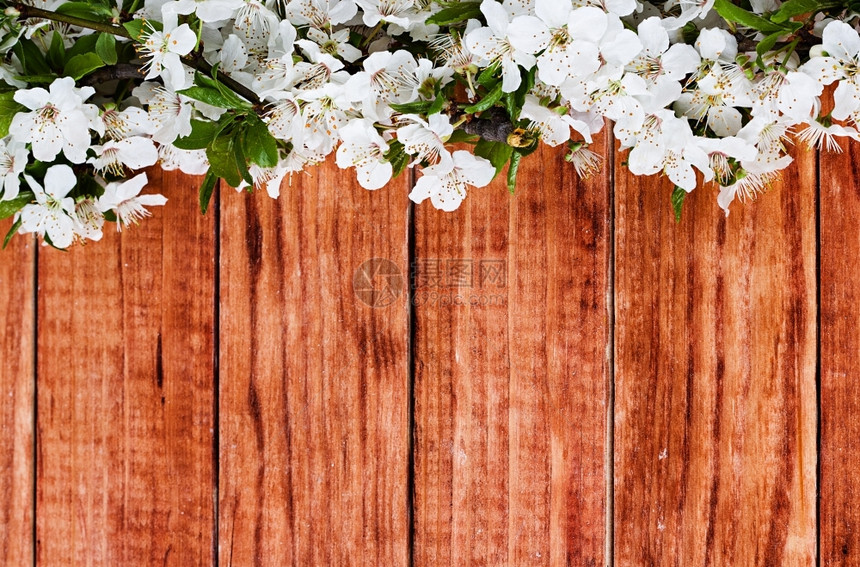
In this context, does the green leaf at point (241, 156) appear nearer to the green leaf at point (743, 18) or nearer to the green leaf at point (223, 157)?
the green leaf at point (223, 157)

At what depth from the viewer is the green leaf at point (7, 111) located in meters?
0.79

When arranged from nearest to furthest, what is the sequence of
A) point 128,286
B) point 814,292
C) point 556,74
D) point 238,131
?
point 556,74, point 238,131, point 814,292, point 128,286

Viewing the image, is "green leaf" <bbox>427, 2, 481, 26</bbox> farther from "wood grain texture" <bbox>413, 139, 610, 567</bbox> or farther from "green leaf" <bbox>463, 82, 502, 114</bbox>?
"wood grain texture" <bbox>413, 139, 610, 567</bbox>

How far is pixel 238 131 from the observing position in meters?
0.80

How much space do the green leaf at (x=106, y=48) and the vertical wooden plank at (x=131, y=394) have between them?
0.91ft

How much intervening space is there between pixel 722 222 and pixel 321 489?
0.74 meters

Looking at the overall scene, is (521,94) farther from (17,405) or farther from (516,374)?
(17,405)

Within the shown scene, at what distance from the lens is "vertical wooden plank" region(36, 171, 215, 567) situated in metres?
1.04

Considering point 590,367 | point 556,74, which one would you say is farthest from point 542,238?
point 556,74

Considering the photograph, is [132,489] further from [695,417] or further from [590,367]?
[695,417]

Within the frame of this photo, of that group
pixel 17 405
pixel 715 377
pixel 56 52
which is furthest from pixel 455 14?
pixel 17 405

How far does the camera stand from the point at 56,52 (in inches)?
31.7

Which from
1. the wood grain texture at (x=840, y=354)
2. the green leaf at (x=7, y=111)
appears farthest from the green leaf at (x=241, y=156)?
the wood grain texture at (x=840, y=354)

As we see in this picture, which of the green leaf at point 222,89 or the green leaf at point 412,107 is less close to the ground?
the green leaf at point 222,89
